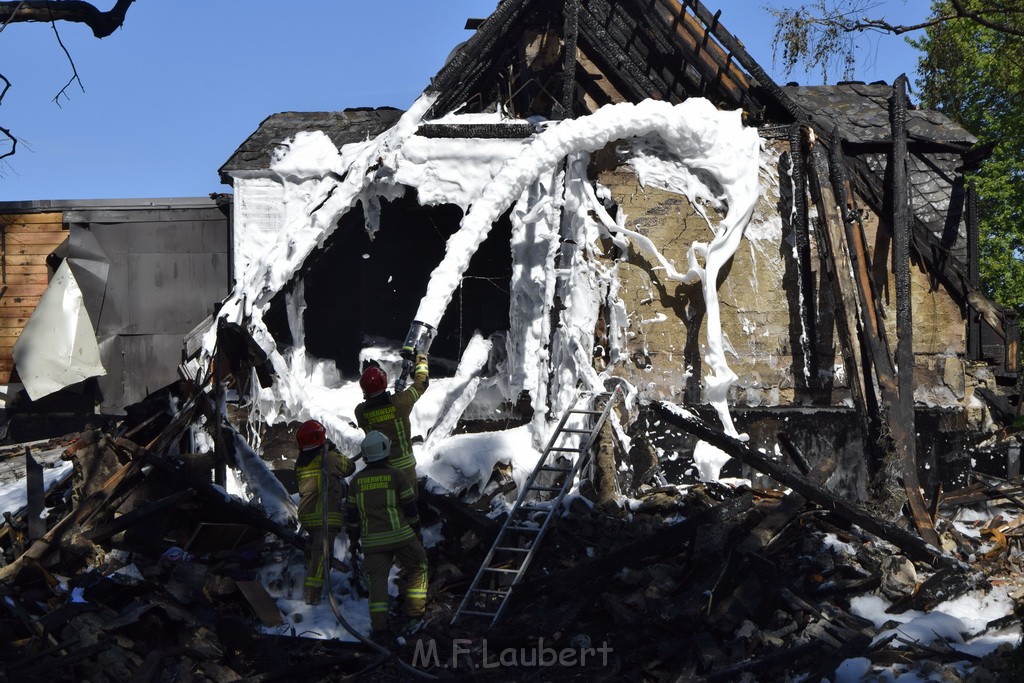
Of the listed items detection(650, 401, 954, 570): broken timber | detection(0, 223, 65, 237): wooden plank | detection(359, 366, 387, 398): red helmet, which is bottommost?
detection(650, 401, 954, 570): broken timber

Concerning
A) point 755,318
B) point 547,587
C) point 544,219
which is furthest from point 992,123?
point 547,587

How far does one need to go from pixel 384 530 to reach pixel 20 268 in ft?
28.5

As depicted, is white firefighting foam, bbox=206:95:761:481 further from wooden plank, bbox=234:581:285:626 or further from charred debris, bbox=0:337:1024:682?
wooden plank, bbox=234:581:285:626

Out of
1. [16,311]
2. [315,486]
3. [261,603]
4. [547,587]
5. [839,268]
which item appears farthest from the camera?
[16,311]

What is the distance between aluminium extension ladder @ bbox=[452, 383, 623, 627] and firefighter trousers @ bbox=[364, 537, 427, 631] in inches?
13.0

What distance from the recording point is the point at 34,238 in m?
12.5

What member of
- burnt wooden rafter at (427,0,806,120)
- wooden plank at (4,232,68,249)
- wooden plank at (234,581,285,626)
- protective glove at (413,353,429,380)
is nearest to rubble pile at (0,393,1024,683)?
wooden plank at (234,581,285,626)

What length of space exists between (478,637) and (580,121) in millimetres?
5035

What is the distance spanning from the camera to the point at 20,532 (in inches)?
296

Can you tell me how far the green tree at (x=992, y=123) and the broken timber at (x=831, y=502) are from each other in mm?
14938

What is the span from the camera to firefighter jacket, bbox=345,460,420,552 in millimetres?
6473

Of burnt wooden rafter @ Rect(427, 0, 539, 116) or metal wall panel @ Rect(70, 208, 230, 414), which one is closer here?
burnt wooden rafter @ Rect(427, 0, 539, 116)

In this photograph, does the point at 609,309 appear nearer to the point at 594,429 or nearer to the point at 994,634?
the point at 594,429

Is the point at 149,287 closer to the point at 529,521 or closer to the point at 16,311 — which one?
the point at 16,311
